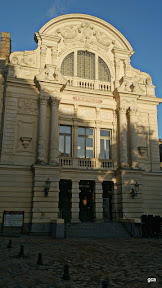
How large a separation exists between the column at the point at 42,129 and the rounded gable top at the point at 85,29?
6.99m

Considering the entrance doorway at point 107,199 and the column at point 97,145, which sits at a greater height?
the column at point 97,145

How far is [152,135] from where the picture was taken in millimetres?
26078

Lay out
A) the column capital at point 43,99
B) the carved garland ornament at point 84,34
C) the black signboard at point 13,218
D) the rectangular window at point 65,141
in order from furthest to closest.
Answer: the carved garland ornament at point 84,34 → the rectangular window at point 65,141 → the column capital at point 43,99 → the black signboard at point 13,218

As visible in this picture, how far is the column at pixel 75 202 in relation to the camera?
2181 centimetres

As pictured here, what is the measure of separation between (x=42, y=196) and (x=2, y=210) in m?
3.22

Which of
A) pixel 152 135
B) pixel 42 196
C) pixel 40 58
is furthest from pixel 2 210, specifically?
pixel 152 135

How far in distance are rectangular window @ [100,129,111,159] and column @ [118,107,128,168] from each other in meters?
1.49

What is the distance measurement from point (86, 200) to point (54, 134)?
680 cm

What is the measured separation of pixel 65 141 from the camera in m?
24.0

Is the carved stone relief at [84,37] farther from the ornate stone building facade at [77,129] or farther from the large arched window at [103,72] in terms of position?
the large arched window at [103,72]

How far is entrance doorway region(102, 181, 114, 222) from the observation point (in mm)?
23906

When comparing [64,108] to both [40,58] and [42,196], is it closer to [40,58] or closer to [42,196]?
[40,58]

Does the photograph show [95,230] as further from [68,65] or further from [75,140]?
[68,65]

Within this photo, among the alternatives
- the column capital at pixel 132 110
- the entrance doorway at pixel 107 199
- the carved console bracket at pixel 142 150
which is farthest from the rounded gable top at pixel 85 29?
the entrance doorway at pixel 107 199
